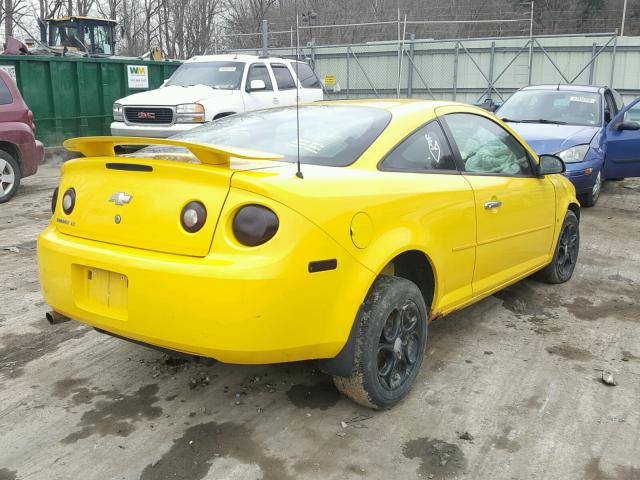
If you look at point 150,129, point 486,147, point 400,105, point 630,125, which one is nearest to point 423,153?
point 400,105

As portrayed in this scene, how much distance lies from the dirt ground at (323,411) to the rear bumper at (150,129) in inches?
258

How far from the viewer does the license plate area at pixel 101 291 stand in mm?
2734

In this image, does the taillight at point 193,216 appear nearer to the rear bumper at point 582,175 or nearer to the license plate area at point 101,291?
the license plate area at point 101,291

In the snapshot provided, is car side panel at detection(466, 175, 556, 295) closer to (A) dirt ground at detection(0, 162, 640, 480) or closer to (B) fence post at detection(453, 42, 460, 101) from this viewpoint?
(A) dirt ground at detection(0, 162, 640, 480)

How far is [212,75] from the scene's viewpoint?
456 inches

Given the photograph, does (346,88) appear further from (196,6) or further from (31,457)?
(31,457)

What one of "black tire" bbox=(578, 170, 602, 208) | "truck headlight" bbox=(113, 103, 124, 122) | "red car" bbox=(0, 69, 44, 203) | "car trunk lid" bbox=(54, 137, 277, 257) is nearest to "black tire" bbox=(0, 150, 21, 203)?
"red car" bbox=(0, 69, 44, 203)

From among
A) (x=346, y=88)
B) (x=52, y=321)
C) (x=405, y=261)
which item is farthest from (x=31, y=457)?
(x=346, y=88)

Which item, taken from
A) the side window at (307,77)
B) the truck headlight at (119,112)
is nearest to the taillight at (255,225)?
the truck headlight at (119,112)

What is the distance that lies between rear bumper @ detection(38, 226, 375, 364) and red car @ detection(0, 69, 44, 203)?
6309 mm

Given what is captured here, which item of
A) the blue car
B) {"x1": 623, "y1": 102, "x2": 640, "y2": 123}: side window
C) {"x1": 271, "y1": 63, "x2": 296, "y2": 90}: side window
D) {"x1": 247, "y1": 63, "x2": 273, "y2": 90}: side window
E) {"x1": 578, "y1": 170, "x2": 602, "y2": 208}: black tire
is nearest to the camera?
the blue car

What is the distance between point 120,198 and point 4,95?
6572 millimetres

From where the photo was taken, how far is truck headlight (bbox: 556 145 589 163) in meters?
7.84

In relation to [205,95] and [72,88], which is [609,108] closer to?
[205,95]
